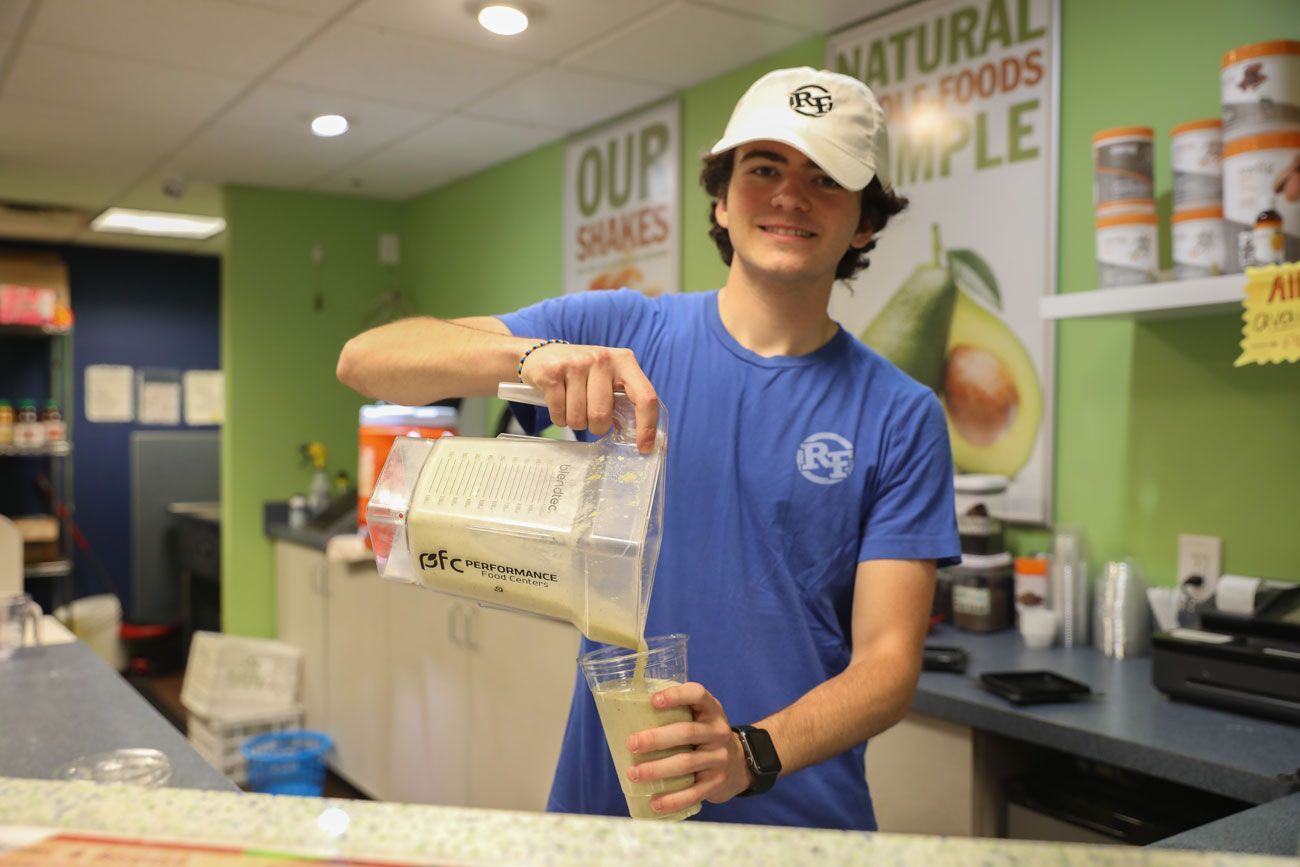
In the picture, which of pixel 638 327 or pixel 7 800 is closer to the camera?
pixel 7 800

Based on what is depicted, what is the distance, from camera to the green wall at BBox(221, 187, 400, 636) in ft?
16.3

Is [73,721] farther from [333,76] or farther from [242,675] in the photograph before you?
[242,675]

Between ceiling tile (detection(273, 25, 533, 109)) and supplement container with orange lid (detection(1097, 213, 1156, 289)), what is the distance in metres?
1.89

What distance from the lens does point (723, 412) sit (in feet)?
4.51

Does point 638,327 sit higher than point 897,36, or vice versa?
point 897,36

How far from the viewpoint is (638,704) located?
3.13 feet

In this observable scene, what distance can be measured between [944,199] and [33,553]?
5222mm

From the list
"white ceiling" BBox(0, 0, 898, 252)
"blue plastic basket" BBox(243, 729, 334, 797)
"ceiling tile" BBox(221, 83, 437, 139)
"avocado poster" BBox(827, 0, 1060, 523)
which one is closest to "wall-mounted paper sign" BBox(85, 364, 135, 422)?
"white ceiling" BBox(0, 0, 898, 252)

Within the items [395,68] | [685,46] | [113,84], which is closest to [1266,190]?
[685,46]

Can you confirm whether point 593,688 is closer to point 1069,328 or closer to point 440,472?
point 440,472

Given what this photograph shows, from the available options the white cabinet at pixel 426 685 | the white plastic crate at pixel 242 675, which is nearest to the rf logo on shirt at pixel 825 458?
the white cabinet at pixel 426 685

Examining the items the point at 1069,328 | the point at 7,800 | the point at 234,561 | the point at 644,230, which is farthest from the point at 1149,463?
the point at 234,561

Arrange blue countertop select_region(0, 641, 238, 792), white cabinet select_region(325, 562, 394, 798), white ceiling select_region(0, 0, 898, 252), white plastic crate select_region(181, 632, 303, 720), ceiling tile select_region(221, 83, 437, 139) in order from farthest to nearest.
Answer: white plastic crate select_region(181, 632, 303, 720) < white cabinet select_region(325, 562, 394, 798) < ceiling tile select_region(221, 83, 437, 139) < white ceiling select_region(0, 0, 898, 252) < blue countertop select_region(0, 641, 238, 792)

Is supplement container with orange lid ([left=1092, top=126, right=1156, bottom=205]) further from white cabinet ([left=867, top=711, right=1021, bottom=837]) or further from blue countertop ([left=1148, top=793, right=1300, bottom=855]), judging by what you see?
blue countertop ([left=1148, top=793, right=1300, bottom=855])
